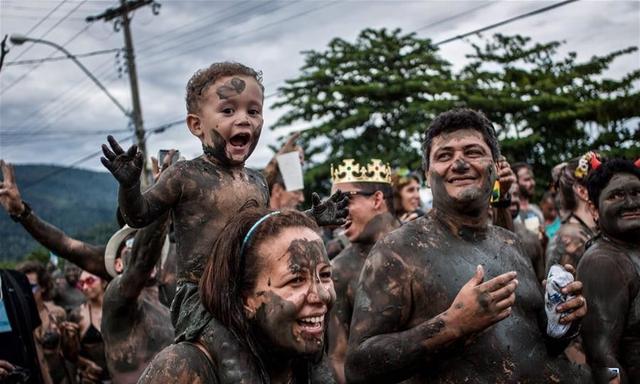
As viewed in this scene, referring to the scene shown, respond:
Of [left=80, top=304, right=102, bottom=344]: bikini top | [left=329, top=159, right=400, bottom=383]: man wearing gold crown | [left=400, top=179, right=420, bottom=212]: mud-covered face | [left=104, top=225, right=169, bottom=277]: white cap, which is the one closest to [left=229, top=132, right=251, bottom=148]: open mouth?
[left=329, top=159, right=400, bottom=383]: man wearing gold crown

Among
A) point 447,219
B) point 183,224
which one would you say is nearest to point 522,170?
point 447,219

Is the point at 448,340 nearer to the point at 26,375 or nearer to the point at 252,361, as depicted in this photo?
the point at 252,361

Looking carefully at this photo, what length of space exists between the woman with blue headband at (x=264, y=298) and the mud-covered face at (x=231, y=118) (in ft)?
3.21

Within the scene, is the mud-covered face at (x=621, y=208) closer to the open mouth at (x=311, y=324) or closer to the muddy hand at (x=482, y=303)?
the muddy hand at (x=482, y=303)

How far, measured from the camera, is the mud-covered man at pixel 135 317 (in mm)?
4883

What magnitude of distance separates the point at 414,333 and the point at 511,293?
1.47 ft

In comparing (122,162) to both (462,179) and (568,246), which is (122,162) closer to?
(462,179)

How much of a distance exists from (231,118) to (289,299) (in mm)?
1260

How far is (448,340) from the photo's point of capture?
306 centimetres

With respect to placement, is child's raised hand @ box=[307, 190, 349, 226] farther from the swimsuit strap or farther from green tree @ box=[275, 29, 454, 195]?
green tree @ box=[275, 29, 454, 195]

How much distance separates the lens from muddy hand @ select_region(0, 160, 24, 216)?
5559 millimetres

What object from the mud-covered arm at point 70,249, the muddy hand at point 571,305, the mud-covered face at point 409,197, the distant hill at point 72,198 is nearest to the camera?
A: the muddy hand at point 571,305

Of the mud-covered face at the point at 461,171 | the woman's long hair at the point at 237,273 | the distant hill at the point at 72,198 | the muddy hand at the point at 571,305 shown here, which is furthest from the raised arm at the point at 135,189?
the distant hill at the point at 72,198

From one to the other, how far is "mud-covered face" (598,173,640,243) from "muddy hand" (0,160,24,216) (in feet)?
14.0
